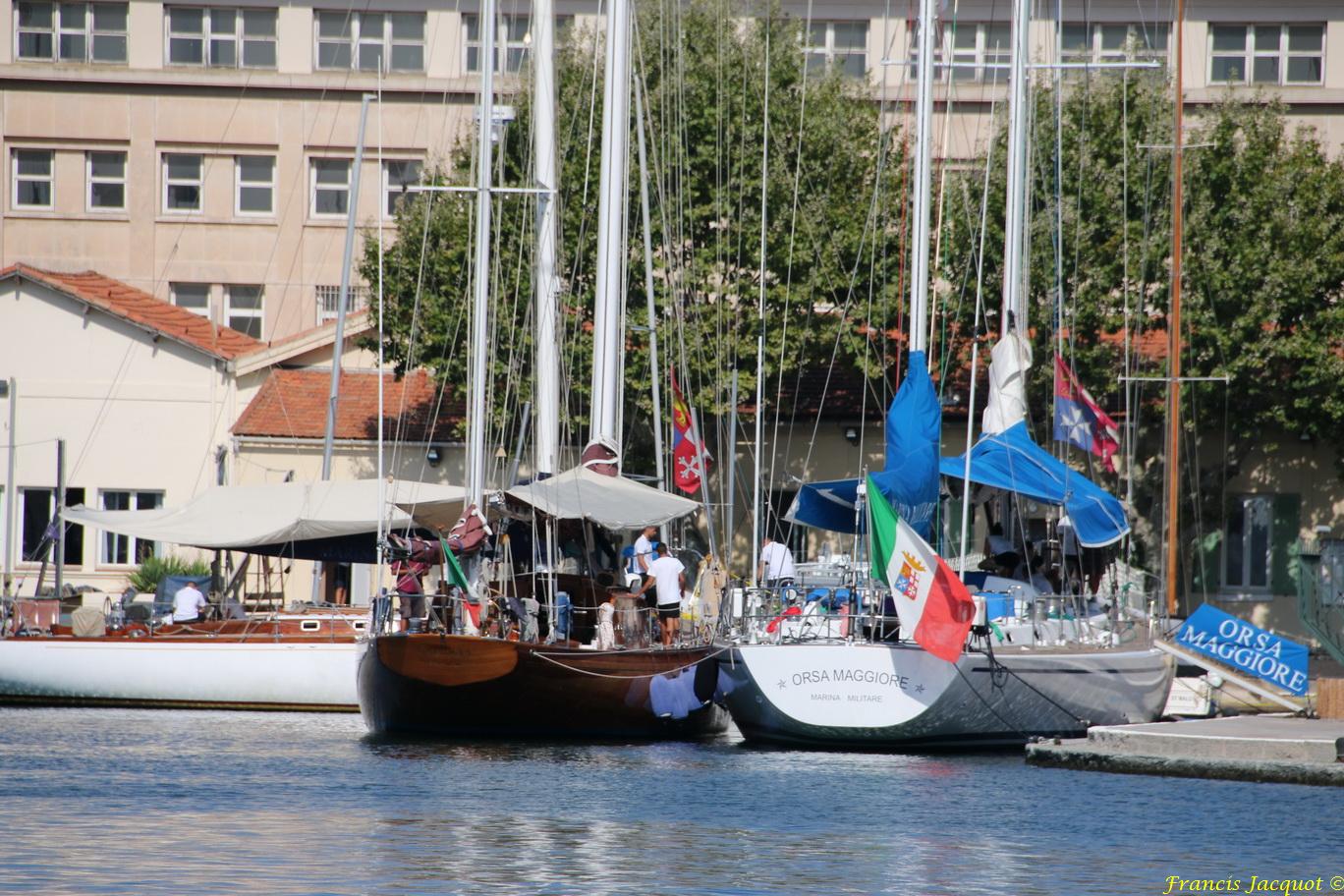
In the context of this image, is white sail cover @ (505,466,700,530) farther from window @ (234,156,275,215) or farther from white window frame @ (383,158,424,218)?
window @ (234,156,275,215)

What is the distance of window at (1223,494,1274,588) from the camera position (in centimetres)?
4109

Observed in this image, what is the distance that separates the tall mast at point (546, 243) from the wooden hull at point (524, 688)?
3933 mm

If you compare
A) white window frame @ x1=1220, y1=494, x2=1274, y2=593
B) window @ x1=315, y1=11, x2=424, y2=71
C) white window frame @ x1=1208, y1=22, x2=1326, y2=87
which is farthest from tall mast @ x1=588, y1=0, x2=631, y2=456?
white window frame @ x1=1208, y1=22, x2=1326, y2=87

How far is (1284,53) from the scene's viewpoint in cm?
5425

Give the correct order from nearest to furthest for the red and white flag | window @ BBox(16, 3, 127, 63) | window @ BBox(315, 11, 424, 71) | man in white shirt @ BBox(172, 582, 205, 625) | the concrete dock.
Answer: the concrete dock < the red and white flag < man in white shirt @ BBox(172, 582, 205, 625) < window @ BBox(315, 11, 424, 71) < window @ BBox(16, 3, 127, 63)

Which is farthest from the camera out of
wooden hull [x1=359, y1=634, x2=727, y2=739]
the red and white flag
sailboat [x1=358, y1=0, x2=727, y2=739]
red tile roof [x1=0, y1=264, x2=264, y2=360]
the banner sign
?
red tile roof [x1=0, y1=264, x2=264, y2=360]

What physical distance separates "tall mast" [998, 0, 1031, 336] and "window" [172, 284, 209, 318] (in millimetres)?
30723

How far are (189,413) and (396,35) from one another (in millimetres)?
16843

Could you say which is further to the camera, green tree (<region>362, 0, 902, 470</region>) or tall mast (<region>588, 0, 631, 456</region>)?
green tree (<region>362, 0, 902, 470</region>)

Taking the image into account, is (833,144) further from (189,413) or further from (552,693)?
(552,693)

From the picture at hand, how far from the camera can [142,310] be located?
45.6m

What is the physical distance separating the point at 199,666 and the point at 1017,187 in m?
13.6

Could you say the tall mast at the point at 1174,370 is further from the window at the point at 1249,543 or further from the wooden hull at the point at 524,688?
the wooden hull at the point at 524,688

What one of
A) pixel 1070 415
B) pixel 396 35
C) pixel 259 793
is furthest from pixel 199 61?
pixel 259 793
